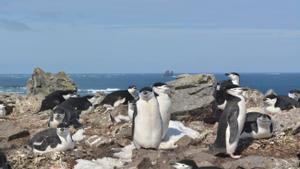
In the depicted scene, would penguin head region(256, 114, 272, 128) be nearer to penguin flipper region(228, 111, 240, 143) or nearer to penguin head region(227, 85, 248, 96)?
penguin head region(227, 85, 248, 96)

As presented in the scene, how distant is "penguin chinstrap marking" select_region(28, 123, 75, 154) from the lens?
12.8 m

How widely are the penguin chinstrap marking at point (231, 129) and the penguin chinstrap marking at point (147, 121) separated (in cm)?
126

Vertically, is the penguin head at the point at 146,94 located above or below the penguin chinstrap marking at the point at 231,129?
above

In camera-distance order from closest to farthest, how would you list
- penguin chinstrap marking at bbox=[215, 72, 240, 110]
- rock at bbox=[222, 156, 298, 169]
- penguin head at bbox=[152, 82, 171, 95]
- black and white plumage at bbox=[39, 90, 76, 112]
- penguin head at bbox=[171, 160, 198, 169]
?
penguin head at bbox=[171, 160, 198, 169] < rock at bbox=[222, 156, 298, 169] < penguin chinstrap marking at bbox=[215, 72, 240, 110] < penguin head at bbox=[152, 82, 171, 95] < black and white plumage at bbox=[39, 90, 76, 112]

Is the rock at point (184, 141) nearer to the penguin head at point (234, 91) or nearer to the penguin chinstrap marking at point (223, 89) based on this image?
the penguin chinstrap marking at point (223, 89)

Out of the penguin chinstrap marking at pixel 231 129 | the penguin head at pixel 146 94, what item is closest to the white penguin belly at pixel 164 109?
the penguin head at pixel 146 94

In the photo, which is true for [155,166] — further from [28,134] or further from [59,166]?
[28,134]

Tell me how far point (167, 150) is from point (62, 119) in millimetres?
4074

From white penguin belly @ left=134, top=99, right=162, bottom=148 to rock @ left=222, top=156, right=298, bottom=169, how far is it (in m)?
1.84

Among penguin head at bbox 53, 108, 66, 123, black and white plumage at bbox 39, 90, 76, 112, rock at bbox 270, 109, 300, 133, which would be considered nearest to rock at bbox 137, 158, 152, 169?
rock at bbox 270, 109, 300, 133

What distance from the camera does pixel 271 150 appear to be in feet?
40.4

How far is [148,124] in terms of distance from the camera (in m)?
12.6

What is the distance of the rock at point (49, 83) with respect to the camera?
29.3 m

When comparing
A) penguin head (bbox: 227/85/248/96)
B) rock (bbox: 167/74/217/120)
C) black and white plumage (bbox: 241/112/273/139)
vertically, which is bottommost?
black and white plumage (bbox: 241/112/273/139)
